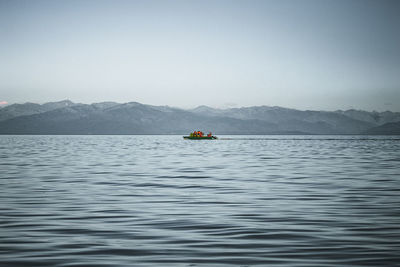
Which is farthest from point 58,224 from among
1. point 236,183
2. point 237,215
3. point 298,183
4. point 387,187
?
point 387,187

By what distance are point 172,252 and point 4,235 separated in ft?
17.0

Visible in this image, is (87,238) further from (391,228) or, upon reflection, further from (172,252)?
(391,228)

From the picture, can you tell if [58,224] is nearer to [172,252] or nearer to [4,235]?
[4,235]

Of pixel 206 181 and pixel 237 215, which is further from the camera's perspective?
pixel 206 181

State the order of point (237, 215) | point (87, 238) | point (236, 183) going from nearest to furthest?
point (87, 238) → point (237, 215) → point (236, 183)

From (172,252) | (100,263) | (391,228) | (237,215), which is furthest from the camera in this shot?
(237,215)

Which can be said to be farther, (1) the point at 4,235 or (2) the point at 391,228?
(2) the point at 391,228

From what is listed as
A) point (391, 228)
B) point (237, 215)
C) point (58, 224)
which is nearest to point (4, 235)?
point (58, 224)

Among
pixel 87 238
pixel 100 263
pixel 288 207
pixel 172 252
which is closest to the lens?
pixel 100 263

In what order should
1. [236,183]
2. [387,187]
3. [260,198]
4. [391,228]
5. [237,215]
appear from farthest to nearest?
[236,183], [387,187], [260,198], [237,215], [391,228]

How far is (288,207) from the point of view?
17094 millimetres

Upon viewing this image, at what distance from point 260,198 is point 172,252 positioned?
382 inches

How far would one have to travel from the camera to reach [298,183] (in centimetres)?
2561

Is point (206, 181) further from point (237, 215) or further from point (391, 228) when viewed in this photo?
point (391, 228)
